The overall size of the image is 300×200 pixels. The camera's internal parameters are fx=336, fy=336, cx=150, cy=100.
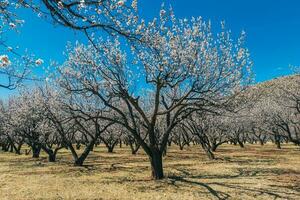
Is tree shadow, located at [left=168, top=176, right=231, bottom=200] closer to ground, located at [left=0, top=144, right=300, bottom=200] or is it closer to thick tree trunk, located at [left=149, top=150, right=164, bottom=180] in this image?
ground, located at [left=0, top=144, right=300, bottom=200]

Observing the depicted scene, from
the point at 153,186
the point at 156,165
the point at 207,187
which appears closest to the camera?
the point at 207,187

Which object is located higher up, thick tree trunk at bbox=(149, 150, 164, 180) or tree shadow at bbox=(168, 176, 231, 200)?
thick tree trunk at bbox=(149, 150, 164, 180)

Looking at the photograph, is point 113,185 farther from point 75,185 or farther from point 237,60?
point 237,60

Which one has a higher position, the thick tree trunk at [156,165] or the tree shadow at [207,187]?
the thick tree trunk at [156,165]

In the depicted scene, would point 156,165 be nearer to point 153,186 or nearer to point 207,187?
point 153,186

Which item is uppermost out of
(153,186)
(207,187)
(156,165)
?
(156,165)

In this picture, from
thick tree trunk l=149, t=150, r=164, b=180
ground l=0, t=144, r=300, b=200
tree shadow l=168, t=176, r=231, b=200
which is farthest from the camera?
thick tree trunk l=149, t=150, r=164, b=180

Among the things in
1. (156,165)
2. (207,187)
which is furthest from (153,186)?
(207,187)

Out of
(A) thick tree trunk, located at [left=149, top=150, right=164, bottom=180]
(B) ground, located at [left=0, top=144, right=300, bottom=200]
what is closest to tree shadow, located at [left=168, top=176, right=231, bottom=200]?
(B) ground, located at [left=0, top=144, right=300, bottom=200]

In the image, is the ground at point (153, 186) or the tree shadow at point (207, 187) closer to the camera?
the tree shadow at point (207, 187)

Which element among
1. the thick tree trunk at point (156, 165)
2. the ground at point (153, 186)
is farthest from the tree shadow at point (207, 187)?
the thick tree trunk at point (156, 165)

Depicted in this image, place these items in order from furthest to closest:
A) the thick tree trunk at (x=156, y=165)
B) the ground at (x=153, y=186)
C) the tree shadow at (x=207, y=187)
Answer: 1. the thick tree trunk at (x=156, y=165)
2. the ground at (x=153, y=186)
3. the tree shadow at (x=207, y=187)

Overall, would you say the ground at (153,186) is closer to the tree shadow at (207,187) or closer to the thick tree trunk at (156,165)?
the tree shadow at (207,187)

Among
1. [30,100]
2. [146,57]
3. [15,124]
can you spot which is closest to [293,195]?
[146,57]
